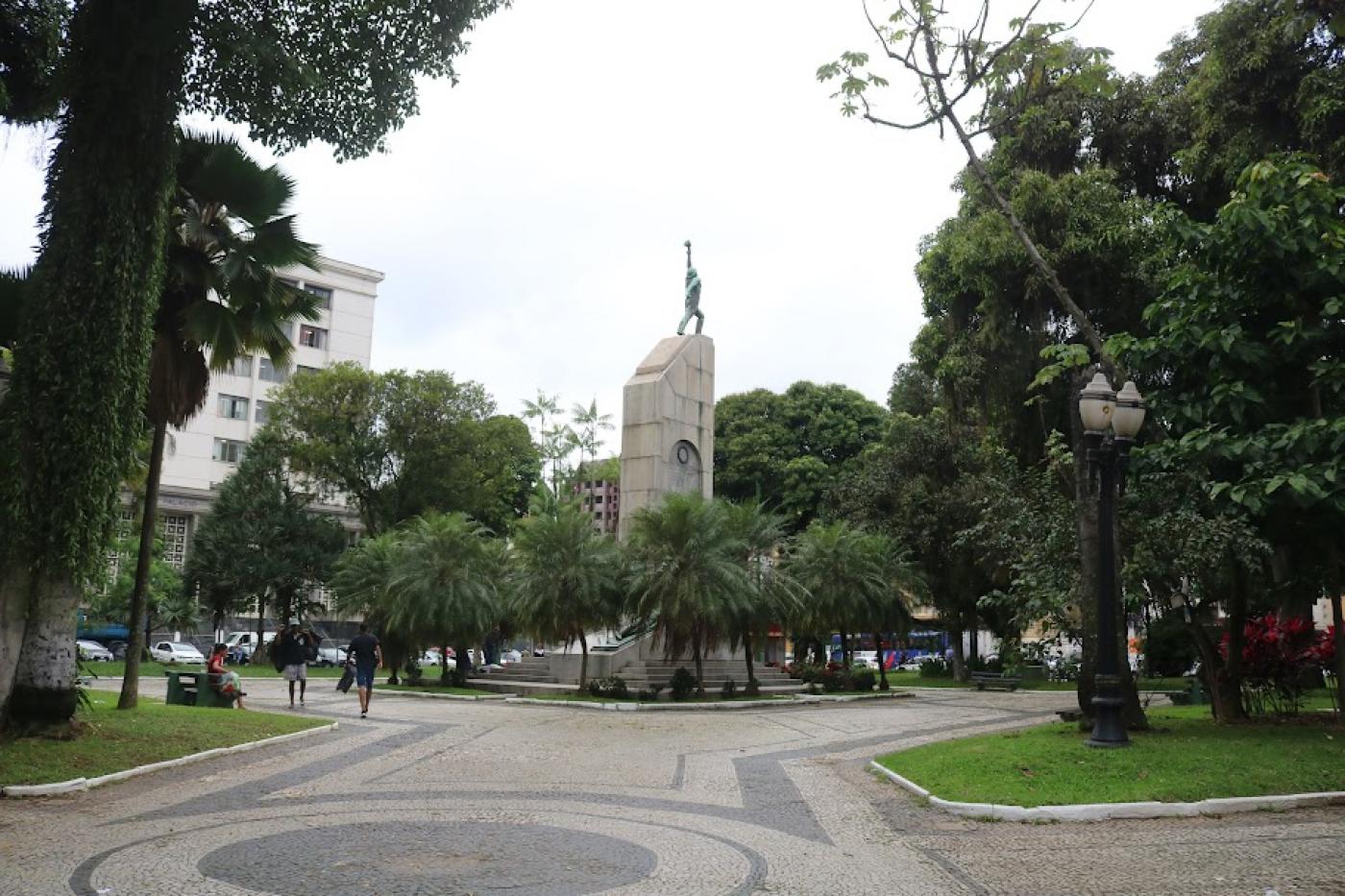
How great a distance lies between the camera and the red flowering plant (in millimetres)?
16766

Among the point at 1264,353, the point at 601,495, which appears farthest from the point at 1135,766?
the point at 601,495

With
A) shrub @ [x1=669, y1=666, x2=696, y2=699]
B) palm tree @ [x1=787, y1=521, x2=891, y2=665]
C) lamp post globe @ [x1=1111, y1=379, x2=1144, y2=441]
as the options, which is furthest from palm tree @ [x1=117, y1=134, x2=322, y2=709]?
palm tree @ [x1=787, y1=521, x2=891, y2=665]

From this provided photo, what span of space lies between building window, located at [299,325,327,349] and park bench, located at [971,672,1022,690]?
44331 millimetres

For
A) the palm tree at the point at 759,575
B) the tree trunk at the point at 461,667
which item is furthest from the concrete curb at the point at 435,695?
the palm tree at the point at 759,575

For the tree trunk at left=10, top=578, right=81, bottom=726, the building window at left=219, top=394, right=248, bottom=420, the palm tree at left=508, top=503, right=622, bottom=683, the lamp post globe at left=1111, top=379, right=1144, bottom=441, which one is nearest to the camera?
the tree trunk at left=10, top=578, right=81, bottom=726

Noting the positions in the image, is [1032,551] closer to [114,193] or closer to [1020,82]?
[1020,82]

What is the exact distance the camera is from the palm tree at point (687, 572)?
2306cm

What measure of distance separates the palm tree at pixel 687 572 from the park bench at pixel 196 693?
8.51 metres

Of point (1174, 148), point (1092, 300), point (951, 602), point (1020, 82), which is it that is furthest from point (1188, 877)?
point (951, 602)

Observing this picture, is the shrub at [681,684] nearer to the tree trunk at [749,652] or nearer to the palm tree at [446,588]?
the tree trunk at [749,652]

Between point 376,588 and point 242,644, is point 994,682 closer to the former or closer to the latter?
point 376,588

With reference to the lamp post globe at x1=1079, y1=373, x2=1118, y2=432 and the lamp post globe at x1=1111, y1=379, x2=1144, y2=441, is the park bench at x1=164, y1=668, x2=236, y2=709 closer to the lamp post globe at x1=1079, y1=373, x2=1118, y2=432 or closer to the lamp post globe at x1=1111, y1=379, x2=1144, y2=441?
the lamp post globe at x1=1079, y1=373, x2=1118, y2=432

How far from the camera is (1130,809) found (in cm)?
933

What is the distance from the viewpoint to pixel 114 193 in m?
12.2
